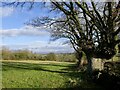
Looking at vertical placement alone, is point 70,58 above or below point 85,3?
below

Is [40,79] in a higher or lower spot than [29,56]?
lower

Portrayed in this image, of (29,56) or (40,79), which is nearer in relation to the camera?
(40,79)

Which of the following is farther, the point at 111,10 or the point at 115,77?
the point at 111,10

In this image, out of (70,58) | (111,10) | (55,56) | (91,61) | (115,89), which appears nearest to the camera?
(115,89)

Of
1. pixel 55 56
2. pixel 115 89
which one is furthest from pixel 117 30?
pixel 55 56

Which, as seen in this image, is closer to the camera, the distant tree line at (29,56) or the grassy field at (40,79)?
the grassy field at (40,79)

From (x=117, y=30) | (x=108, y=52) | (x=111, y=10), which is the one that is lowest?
(x=108, y=52)

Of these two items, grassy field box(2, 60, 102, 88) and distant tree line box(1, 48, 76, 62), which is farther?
distant tree line box(1, 48, 76, 62)

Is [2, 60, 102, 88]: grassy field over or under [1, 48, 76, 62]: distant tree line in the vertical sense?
under

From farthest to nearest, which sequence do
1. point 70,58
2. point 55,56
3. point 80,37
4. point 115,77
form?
point 70,58 < point 55,56 < point 80,37 < point 115,77

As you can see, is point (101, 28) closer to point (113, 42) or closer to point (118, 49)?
point (113, 42)

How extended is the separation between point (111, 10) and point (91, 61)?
31.3ft

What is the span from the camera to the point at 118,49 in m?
21.4

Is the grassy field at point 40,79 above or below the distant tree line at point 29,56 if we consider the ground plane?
below
